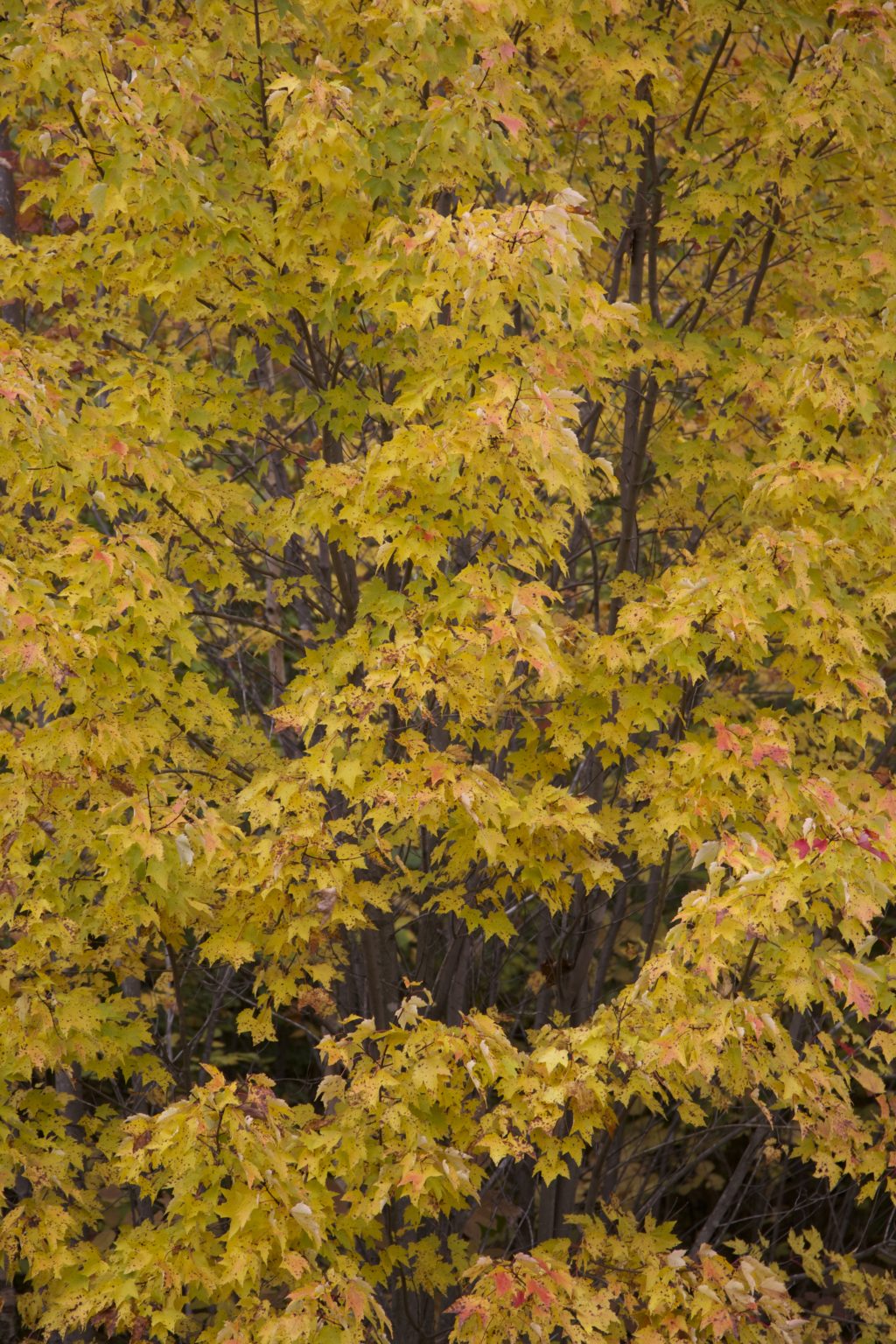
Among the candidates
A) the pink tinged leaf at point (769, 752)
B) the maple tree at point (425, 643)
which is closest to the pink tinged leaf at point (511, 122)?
the maple tree at point (425, 643)

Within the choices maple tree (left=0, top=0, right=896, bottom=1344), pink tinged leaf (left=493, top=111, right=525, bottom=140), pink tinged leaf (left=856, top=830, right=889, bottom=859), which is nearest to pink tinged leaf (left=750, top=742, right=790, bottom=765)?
maple tree (left=0, top=0, right=896, bottom=1344)

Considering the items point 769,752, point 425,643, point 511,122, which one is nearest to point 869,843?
point 769,752

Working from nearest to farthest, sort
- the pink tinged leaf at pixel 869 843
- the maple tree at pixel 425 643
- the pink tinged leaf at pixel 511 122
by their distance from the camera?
the pink tinged leaf at pixel 869 843 < the maple tree at pixel 425 643 < the pink tinged leaf at pixel 511 122

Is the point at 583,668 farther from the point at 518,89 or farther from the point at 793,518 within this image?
the point at 518,89

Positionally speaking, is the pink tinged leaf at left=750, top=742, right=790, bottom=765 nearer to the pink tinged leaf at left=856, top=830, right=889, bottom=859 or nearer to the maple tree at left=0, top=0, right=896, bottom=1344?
the maple tree at left=0, top=0, right=896, bottom=1344

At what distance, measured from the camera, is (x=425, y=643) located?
397 centimetres

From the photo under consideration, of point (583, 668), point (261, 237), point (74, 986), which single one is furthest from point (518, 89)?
point (74, 986)

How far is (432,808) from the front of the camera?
3.92 meters

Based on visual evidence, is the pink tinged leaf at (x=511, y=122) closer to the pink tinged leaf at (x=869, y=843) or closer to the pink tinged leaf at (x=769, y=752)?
the pink tinged leaf at (x=769, y=752)

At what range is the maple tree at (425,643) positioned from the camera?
390cm

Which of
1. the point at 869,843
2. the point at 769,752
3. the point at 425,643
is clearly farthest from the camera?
the point at 769,752

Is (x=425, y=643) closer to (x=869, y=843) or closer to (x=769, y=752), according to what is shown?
(x=769, y=752)

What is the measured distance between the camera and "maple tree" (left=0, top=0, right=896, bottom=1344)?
12.8 ft

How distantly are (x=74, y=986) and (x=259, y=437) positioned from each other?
8.07 ft
